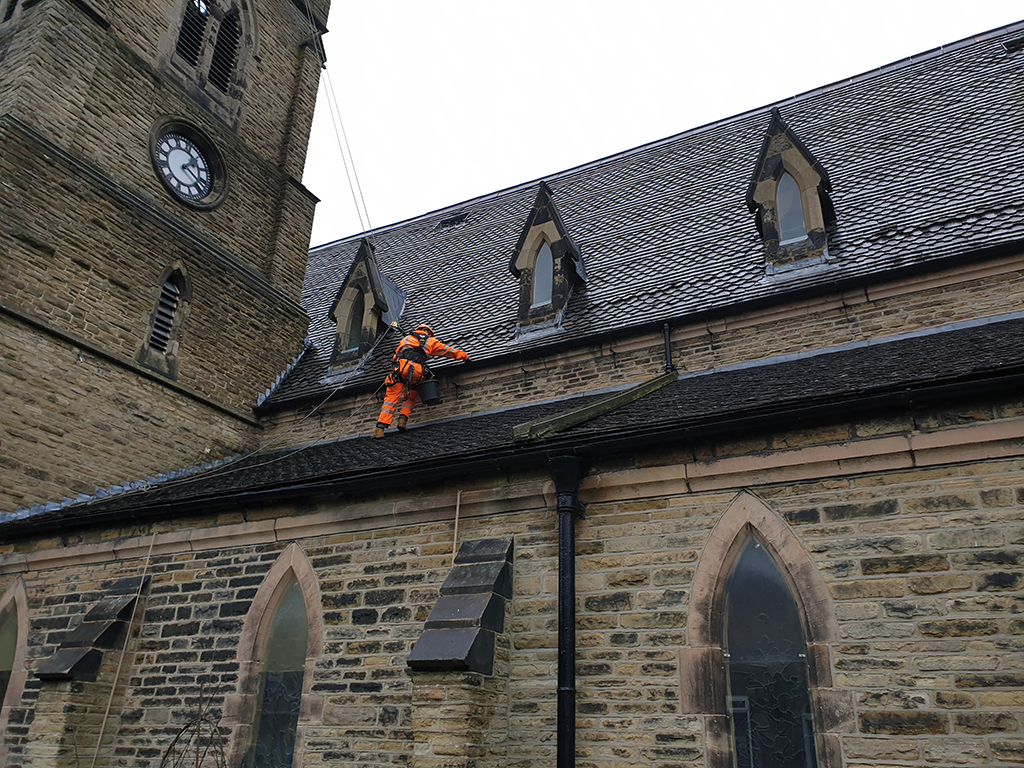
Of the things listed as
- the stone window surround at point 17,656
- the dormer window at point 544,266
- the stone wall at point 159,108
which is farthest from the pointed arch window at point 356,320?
the stone window surround at point 17,656

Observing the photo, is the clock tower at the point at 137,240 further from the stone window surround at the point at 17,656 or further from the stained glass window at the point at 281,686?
the stained glass window at the point at 281,686

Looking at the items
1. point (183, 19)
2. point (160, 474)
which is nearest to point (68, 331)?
point (160, 474)

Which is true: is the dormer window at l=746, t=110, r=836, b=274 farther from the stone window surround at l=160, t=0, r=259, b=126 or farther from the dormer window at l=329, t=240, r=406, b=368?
the stone window surround at l=160, t=0, r=259, b=126

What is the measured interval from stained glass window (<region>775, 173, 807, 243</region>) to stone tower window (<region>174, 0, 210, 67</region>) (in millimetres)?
10549

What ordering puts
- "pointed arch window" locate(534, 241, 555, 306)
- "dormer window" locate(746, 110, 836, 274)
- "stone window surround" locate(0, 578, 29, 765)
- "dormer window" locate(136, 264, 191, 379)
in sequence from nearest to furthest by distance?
"stone window surround" locate(0, 578, 29, 765)
"dormer window" locate(746, 110, 836, 274)
"pointed arch window" locate(534, 241, 555, 306)
"dormer window" locate(136, 264, 191, 379)

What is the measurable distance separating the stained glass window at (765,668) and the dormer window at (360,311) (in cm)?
783

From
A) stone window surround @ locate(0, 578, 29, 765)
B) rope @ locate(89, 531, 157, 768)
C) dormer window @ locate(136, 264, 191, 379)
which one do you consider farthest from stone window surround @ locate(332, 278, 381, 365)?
stone window surround @ locate(0, 578, 29, 765)

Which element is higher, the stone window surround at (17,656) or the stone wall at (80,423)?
the stone wall at (80,423)

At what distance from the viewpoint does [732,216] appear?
36.3 feet

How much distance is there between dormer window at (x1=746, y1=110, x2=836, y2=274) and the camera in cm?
940

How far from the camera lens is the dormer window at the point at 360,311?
12500 millimetres

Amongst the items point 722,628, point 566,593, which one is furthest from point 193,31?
point 722,628

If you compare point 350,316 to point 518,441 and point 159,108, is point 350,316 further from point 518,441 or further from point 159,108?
point 518,441

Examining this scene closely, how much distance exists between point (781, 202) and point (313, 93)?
10.7m
